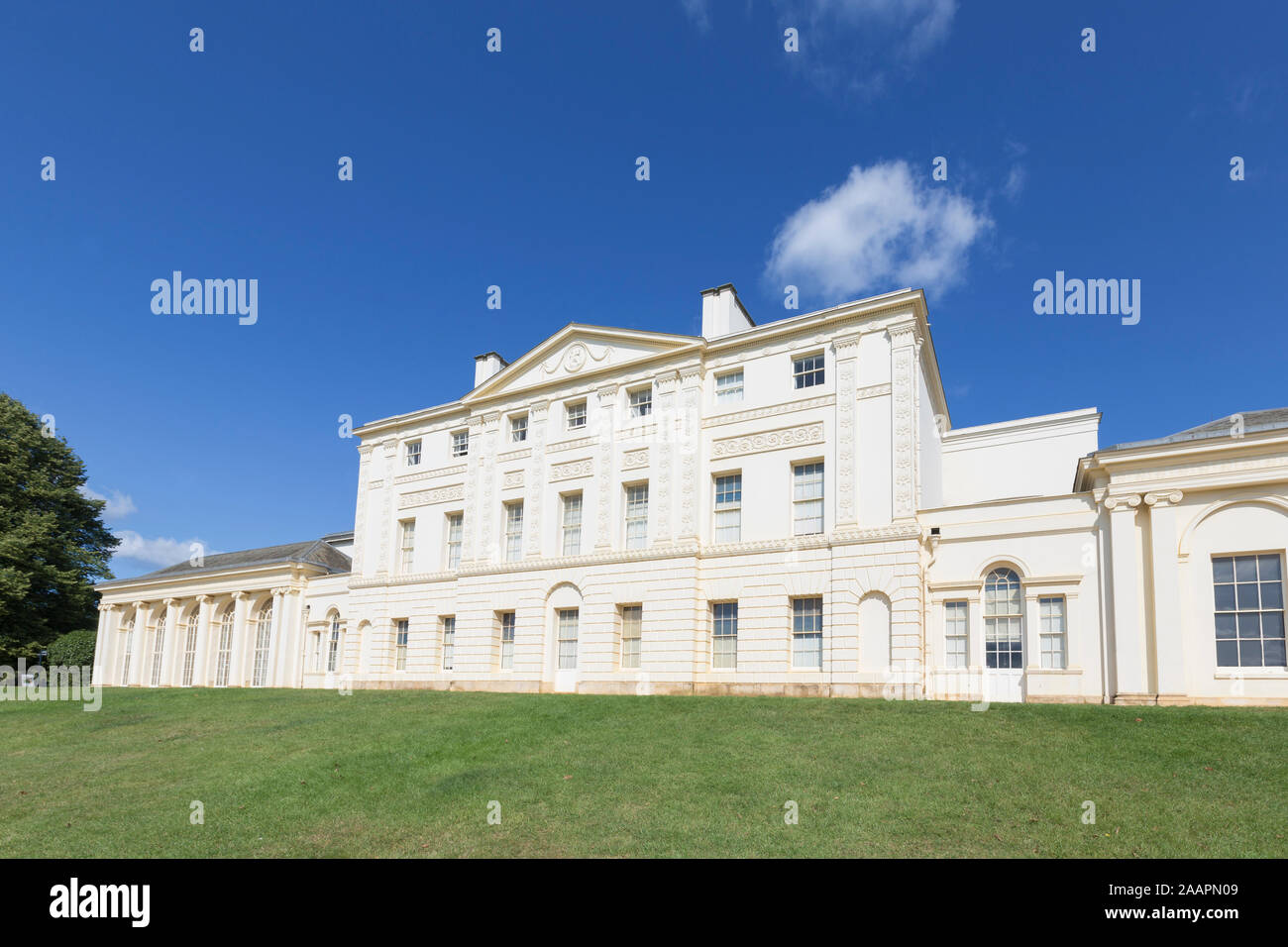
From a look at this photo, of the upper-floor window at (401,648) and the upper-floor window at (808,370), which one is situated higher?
the upper-floor window at (808,370)

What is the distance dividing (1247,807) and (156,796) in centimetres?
1696

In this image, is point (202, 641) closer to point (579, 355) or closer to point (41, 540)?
point (41, 540)

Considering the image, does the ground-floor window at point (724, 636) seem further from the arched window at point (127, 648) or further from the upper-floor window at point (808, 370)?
the arched window at point (127, 648)

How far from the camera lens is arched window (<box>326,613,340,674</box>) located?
39281 mm

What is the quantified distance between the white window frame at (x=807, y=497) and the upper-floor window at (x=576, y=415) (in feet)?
28.7

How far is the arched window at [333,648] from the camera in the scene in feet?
129

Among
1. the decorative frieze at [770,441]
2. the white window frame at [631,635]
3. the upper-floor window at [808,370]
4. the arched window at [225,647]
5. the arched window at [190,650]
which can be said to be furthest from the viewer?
the arched window at [190,650]

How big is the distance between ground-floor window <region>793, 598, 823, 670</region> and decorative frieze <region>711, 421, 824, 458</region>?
4.90 metres

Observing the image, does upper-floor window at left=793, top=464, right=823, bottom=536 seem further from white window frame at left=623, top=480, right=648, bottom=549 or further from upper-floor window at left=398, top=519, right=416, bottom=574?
upper-floor window at left=398, top=519, right=416, bottom=574

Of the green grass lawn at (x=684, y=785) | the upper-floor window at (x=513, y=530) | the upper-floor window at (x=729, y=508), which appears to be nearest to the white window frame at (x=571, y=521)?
the upper-floor window at (x=513, y=530)

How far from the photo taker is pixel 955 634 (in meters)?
24.8
